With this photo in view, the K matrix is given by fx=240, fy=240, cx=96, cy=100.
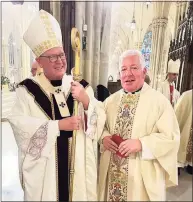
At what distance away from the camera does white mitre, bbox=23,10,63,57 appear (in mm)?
942

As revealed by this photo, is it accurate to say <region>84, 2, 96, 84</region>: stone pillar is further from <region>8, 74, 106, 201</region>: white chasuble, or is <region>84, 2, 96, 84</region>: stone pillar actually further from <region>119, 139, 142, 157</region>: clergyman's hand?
<region>119, 139, 142, 157</region>: clergyman's hand

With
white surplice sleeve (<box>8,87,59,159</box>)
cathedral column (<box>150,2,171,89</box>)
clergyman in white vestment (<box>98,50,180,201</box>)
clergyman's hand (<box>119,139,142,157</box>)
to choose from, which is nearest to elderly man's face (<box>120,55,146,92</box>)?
clergyman in white vestment (<box>98,50,180,201</box>)

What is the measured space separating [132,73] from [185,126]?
470 millimetres

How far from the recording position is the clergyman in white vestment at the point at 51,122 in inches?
38.2

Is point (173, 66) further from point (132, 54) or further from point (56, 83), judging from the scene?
point (56, 83)

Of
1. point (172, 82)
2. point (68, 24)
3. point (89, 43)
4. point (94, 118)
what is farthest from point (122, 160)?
point (68, 24)

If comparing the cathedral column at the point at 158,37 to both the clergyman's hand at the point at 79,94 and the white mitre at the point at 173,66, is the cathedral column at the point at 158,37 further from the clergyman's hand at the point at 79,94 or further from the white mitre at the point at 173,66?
the clergyman's hand at the point at 79,94

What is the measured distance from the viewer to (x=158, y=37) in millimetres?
1140

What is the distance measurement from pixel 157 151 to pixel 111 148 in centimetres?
20

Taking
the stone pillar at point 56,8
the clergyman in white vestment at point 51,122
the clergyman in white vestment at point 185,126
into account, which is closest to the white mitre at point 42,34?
the clergyman in white vestment at point 51,122

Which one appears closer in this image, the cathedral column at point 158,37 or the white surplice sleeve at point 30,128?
the white surplice sleeve at point 30,128

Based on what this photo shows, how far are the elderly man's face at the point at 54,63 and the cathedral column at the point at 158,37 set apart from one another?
41cm

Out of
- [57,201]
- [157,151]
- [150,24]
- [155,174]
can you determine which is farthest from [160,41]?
[57,201]

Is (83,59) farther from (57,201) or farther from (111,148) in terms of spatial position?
(57,201)
